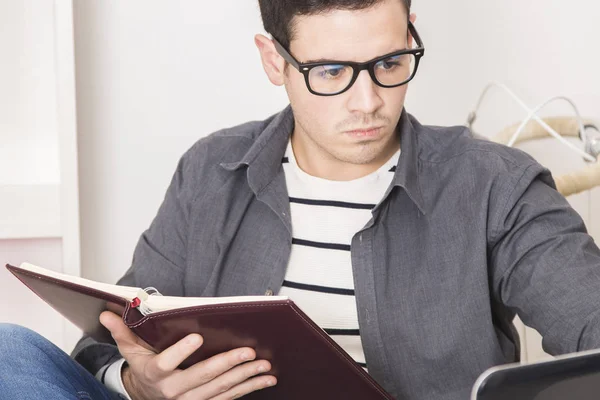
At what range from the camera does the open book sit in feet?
3.60

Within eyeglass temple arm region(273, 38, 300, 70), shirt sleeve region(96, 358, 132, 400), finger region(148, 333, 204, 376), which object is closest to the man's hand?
finger region(148, 333, 204, 376)

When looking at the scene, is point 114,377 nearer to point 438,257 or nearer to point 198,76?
point 438,257

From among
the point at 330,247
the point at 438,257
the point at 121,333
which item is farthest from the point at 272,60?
the point at 121,333

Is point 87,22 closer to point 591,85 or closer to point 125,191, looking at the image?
point 125,191

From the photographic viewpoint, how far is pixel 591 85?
2268mm

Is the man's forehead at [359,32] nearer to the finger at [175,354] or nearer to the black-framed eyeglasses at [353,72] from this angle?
the black-framed eyeglasses at [353,72]

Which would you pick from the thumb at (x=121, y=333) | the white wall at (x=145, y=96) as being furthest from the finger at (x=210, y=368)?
the white wall at (x=145, y=96)

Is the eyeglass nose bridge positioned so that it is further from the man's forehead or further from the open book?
the open book

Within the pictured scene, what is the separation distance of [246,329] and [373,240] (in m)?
0.40

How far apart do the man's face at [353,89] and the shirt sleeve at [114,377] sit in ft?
1.71

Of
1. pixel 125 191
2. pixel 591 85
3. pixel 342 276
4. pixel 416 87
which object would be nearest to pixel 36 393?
pixel 342 276

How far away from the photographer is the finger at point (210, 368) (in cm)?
119

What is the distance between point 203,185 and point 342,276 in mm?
337

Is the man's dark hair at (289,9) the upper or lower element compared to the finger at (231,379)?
upper
